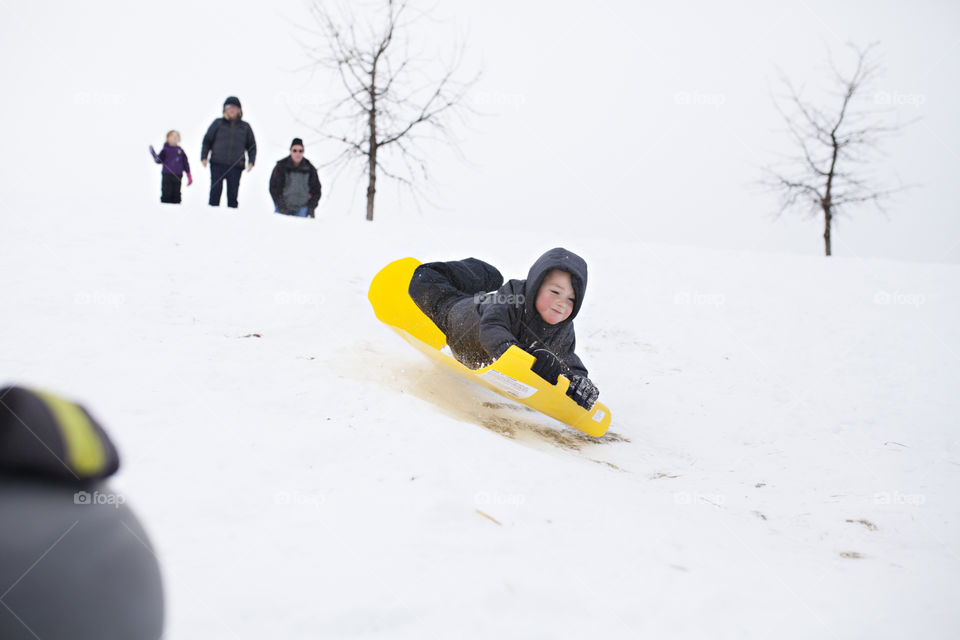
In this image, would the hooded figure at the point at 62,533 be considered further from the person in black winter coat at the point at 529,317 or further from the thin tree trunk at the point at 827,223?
the thin tree trunk at the point at 827,223

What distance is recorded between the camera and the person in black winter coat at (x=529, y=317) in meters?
3.62

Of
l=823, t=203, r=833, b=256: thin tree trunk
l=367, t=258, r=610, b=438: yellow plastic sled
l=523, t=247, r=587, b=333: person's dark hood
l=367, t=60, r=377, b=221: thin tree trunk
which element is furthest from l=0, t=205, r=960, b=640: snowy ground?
l=823, t=203, r=833, b=256: thin tree trunk

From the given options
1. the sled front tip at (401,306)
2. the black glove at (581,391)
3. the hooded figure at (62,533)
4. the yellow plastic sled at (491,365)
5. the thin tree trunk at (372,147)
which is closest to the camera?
the hooded figure at (62,533)

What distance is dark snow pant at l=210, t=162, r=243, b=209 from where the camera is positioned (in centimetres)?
805

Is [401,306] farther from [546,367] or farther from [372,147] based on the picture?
[372,147]

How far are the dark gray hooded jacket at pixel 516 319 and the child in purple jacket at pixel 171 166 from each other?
6151mm

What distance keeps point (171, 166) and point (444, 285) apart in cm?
597

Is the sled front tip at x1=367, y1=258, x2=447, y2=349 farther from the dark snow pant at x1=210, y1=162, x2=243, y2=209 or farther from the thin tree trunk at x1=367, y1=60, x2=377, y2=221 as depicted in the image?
the thin tree trunk at x1=367, y1=60, x2=377, y2=221

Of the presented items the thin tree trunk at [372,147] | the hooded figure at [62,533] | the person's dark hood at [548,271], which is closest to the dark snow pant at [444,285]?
the person's dark hood at [548,271]

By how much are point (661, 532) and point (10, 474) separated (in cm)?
193

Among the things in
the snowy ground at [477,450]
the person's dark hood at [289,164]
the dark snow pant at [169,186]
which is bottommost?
the snowy ground at [477,450]

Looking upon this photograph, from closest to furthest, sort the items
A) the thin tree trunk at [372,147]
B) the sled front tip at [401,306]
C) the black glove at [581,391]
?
the black glove at [581,391], the sled front tip at [401,306], the thin tree trunk at [372,147]

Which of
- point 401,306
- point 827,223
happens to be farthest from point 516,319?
point 827,223

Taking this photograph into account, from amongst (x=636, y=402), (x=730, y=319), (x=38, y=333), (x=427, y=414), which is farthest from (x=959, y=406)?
(x=38, y=333)
